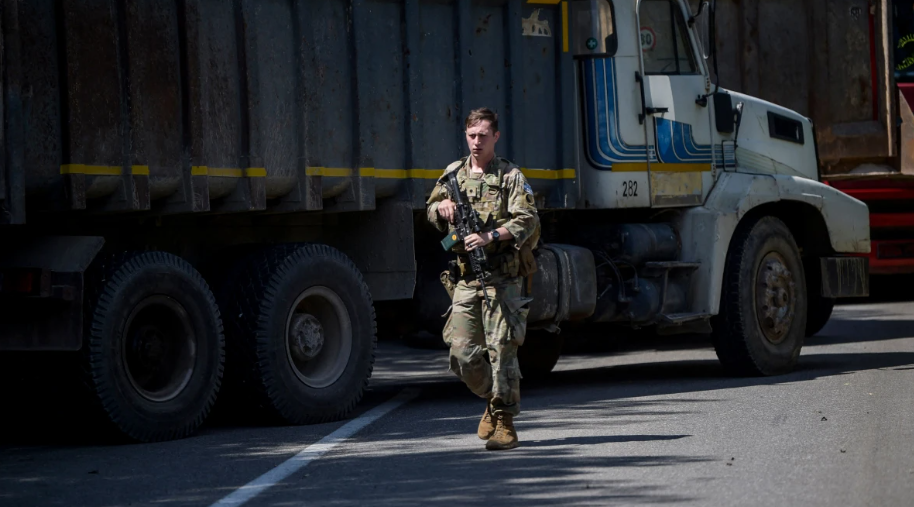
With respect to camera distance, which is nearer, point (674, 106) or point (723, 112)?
point (674, 106)

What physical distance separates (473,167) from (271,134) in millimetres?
1499

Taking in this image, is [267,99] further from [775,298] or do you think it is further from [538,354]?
[775,298]

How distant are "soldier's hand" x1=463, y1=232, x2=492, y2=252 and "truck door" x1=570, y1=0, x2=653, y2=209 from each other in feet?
11.0

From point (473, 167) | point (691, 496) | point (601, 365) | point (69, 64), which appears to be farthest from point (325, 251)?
point (601, 365)

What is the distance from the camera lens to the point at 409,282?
9.73 m

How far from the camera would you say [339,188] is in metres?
9.30

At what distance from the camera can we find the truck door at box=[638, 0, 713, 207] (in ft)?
36.7

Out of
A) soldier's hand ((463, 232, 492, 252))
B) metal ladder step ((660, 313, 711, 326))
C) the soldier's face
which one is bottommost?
metal ladder step ((660, 313, 711, 326))

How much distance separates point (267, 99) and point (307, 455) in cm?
233

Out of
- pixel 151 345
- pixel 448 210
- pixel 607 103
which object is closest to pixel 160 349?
pixel 151 345

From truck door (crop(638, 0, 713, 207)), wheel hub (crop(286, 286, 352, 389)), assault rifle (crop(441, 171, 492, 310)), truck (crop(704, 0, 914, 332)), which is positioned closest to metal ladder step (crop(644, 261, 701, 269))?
truck door (crop(638, 0, 713, 207))

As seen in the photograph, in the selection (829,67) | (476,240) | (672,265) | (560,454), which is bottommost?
(560,454)

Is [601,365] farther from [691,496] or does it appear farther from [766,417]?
[691,496]

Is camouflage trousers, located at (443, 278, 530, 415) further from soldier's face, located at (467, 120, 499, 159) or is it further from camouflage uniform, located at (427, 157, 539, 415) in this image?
soldier's face, located at (467, 120, 499, 159)
